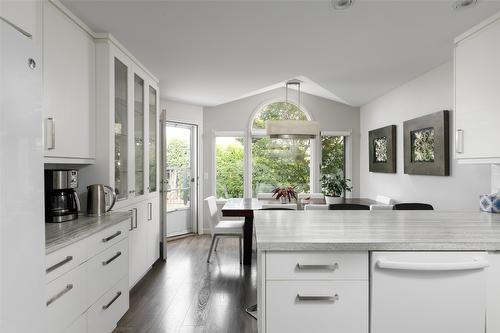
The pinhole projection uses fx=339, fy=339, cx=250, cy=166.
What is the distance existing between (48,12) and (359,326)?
2.47 metres

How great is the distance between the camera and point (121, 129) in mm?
3049

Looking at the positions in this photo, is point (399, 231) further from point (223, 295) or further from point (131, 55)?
point (131, 55)

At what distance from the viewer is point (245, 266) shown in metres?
4.10

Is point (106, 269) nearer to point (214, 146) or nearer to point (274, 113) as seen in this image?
point (214, 146)

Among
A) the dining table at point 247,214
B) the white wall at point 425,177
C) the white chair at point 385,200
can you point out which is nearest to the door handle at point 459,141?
the white wall at point 425,177

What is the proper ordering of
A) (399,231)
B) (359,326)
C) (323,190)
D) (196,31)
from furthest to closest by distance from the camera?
(323,190)
(196,31)
(399,231)
(359,326)

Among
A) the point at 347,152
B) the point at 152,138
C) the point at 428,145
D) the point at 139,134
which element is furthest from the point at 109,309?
the point at 347,152

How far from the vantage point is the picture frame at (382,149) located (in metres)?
4.66

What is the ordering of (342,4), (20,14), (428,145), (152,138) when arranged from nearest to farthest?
(20,14)
(342,4)
(428,145)
(152,138)

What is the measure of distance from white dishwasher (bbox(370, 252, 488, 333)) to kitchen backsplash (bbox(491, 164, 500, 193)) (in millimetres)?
1498

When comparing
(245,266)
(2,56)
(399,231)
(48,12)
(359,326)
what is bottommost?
(245,266)

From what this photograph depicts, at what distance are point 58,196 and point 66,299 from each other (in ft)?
2.42

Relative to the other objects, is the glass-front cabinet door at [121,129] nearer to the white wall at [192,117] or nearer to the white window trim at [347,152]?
the white wall at [192,117]

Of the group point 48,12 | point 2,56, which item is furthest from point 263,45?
point 2,56
